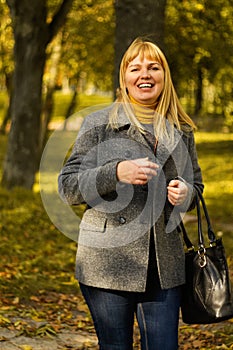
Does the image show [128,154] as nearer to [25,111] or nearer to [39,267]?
[39,267]

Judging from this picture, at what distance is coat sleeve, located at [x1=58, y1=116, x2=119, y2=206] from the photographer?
350 cm

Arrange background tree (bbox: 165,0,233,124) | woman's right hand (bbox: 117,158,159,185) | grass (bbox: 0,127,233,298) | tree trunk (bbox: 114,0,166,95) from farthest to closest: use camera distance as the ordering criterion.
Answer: background tree (bbox: 165,0,233,124) → tree trunk (bbox: 114,0,166,95) → grass (bbox: 0,127,233,298) → woman's right hand (bbox: 117,158,159,185)

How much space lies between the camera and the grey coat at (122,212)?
11.8ft

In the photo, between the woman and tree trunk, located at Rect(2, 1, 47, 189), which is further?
tree trunk, located at Rect(2, 1, 47, 189)

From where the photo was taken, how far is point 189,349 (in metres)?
6.50

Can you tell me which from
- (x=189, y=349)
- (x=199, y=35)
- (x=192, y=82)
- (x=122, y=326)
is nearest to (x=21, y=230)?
(x=189, y=349)

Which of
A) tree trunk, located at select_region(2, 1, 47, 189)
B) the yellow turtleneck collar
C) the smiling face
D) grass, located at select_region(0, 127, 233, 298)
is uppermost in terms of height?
the smiling face

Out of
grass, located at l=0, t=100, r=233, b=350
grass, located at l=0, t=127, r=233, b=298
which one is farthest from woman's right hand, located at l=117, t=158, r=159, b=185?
grass, located at l=0, t=127, r=233, b=298

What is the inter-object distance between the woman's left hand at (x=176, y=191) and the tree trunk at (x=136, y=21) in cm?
625

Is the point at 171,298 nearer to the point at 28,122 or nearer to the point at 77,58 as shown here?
the point at 28,122

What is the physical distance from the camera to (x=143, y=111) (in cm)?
371

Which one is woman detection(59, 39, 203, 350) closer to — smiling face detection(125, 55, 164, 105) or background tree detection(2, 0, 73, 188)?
smiling face detection(125, 55, 164, 105)

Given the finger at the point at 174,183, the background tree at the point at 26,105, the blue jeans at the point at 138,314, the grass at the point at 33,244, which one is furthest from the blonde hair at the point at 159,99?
the background tree at the point at 26,105

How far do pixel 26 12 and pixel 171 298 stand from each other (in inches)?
432
